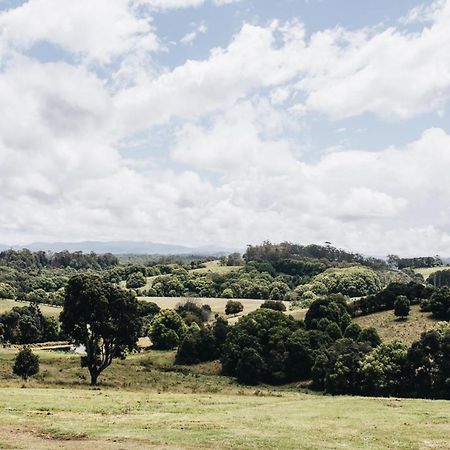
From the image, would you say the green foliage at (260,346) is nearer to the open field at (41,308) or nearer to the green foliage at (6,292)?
the open field at (41,308)

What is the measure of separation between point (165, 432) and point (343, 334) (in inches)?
3182

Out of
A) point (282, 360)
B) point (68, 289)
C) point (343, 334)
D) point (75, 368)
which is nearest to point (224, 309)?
point (343, 334)

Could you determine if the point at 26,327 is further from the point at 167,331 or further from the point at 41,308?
the point at 167,331

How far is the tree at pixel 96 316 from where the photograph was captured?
6054 centimetres

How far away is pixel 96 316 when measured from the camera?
60.9 meters

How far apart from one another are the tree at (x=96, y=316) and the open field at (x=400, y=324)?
53.2m

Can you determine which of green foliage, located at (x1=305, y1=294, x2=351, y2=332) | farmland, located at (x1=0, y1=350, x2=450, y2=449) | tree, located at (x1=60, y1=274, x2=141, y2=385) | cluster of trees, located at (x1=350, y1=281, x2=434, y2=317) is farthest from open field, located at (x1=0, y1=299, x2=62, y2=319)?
farmland, located at (x1=0, y1=350, x2=450, y2=449)

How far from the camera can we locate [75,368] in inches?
3054

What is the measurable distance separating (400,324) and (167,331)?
5042cm

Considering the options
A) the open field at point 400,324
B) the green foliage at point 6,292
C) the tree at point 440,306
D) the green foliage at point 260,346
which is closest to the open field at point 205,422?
the green foliage at point 260,346

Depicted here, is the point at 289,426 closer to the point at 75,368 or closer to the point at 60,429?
the point at 60,429

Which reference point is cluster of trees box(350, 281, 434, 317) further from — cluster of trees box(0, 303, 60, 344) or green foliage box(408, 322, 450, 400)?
cluster of trees box(0, 303, 60, 344)

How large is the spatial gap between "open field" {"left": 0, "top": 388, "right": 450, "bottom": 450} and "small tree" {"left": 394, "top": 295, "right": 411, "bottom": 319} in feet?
217

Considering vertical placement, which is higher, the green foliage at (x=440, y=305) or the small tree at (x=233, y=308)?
the green foliage at (x=440, y=305)
